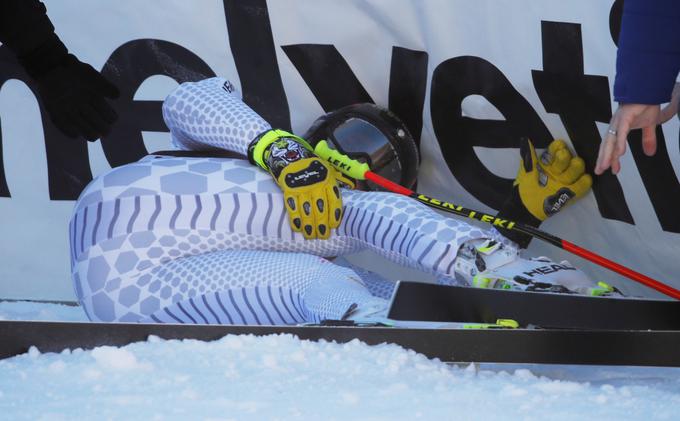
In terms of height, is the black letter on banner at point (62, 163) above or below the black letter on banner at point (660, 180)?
below

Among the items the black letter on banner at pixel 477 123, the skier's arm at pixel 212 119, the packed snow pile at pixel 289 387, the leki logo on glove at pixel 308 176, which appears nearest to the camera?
the packed snow pile at pixel 289 387

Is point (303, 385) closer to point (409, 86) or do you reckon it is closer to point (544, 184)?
point (544, 184)

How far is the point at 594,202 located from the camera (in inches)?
105

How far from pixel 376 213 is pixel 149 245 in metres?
0.59

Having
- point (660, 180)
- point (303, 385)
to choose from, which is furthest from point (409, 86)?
point (303, 385)

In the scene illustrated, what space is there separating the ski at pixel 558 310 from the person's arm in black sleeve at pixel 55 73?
1300mm

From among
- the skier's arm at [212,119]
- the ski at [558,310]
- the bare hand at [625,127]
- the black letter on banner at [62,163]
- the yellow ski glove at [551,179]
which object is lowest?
the black letter on banner at [62,163]

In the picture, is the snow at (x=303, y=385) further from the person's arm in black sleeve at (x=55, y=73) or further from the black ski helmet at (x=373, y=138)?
the black ski helmet at (x=373, y=138)

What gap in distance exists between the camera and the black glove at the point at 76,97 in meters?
2.53

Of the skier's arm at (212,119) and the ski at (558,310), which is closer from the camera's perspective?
the ski at (558,310)

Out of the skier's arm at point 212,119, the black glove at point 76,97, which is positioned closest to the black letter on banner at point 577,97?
the skier's arm at point 212,119

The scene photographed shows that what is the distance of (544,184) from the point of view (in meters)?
2.65

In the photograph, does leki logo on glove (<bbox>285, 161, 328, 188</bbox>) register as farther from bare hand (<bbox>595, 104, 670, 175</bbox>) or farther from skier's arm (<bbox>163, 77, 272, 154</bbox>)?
bare hand (<bbox>595, 104, 670, 175</bbox>)

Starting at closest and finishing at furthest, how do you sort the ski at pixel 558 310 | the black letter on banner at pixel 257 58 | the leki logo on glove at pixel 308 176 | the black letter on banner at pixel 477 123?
1. the ski at pixel 558 310
2. the leki logo on glove at pixel 308 176
3. the black letter on banner at pixel 477 123
4. the black letter on banner at pixel 257 58
